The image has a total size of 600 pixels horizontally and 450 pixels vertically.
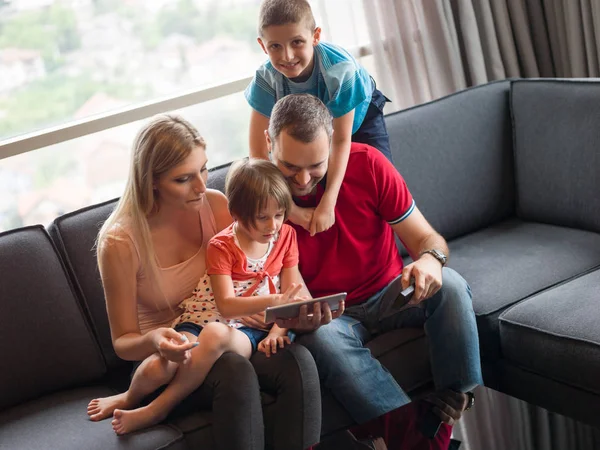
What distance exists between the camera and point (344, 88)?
234 centimetres

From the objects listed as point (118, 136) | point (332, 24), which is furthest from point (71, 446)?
point (332, 24)

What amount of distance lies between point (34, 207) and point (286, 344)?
1.67 m

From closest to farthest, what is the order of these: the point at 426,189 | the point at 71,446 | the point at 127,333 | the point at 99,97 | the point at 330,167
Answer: the point at 71,446
the point at 127,333
the point at 330,167
the point at 426,189
the point at 99,97

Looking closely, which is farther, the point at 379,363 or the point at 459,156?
the point at 459,156

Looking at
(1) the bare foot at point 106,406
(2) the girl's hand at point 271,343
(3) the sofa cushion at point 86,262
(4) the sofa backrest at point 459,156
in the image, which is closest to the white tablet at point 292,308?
(2) the girl's hand at point 271,343

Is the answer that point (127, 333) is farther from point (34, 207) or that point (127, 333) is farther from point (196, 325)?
point (34, 207)

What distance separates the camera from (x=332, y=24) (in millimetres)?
3408

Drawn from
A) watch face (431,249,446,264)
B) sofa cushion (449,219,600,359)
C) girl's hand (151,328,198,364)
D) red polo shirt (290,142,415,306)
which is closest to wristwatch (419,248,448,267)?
watch face (431,249,446,264)

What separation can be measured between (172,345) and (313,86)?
886mm

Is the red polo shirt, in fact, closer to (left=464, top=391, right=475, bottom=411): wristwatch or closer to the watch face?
the watch face

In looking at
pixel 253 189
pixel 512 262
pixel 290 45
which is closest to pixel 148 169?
pixel 253 189

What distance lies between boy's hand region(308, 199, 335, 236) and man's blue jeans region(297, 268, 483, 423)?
0.25 metres

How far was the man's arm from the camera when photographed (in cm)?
211

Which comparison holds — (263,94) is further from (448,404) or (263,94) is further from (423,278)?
(448,404)
